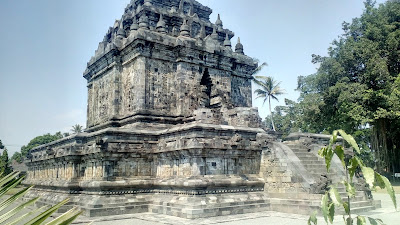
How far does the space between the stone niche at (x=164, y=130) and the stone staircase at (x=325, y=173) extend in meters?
1.52

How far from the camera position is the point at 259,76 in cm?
5122

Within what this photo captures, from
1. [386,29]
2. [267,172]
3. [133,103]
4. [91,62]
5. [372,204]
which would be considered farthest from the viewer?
[386,29]

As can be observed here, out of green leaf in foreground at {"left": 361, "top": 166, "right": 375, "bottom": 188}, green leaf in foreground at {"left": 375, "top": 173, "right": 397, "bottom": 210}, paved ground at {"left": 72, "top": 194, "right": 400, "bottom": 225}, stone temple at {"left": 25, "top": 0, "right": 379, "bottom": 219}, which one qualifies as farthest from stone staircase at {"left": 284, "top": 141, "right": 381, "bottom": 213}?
green leaf in foreground at {"left": 361, "top": 166, "right": 375, "bottom": 188}

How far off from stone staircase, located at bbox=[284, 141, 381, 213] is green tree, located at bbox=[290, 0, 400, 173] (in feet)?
38.1

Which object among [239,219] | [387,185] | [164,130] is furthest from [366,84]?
[387,185]

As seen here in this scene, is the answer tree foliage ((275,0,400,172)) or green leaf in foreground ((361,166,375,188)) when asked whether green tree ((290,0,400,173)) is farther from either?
green leaf in foreground ((361,166,375,188))

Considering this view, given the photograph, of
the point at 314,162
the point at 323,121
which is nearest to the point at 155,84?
the point at 314,162

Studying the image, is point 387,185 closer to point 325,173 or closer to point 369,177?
point 369,177

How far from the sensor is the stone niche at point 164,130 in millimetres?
13945

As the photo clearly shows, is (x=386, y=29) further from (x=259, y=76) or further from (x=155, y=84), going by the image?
(x=259, y=76)

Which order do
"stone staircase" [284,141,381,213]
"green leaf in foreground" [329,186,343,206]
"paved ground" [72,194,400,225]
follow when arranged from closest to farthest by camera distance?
"green leaf in foreground" [329,186,343,206]
"paved ground" [72,194,400,225]
"stone staircase" [284,141,381,213]

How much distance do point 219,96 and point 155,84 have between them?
3.41 m

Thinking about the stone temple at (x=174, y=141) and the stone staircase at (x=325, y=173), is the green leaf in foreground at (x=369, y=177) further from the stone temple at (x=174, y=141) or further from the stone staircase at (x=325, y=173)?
the stone staircase at (x=325, y=173)

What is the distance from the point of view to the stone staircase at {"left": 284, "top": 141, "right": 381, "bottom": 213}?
13.7 metres
